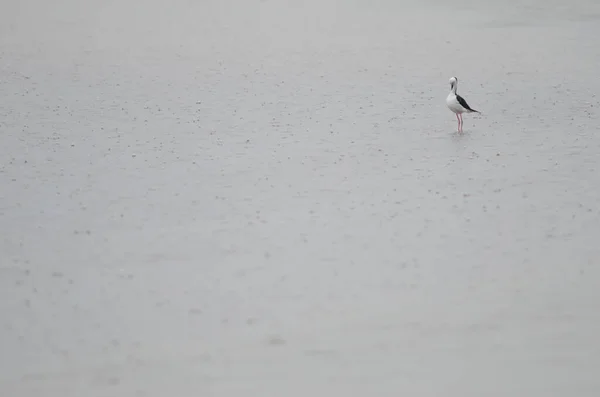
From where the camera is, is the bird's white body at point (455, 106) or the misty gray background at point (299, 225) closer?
the misty gray background at point (299, 225)

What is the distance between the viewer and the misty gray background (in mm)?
8594

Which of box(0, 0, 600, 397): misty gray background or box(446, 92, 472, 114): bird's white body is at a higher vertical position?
box(446, 92, 472, 114): bird's white body

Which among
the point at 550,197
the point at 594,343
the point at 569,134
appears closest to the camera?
the point at 594,343

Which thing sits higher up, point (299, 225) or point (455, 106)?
point (455, 106)

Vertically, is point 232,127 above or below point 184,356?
above

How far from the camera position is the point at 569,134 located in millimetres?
16859

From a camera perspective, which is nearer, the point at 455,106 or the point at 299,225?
the point at 299,225

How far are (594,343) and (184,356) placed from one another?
3563 mm

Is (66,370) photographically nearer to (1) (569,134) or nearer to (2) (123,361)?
(2) (123,361)

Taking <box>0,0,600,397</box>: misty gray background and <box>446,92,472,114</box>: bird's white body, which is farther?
<box>446,92,472,114</box>: bird's white body

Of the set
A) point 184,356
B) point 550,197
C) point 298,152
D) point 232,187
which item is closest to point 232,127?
point 298,152

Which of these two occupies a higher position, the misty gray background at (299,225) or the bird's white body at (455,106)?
the bird's white body at (455,106)

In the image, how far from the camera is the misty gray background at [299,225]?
8594 millimetres

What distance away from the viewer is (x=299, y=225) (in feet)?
40.1
